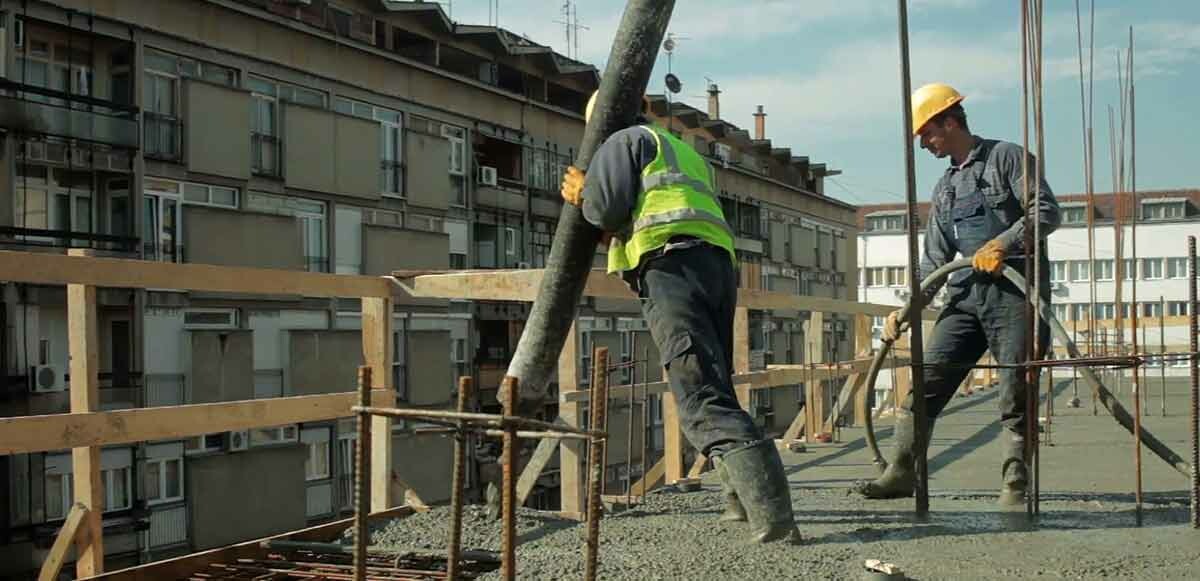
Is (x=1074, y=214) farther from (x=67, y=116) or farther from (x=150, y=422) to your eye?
(x=150, y=422)

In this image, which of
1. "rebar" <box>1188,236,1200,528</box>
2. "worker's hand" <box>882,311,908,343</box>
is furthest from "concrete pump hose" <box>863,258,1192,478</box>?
"rebar" <box>1188,236,1200,528</box>

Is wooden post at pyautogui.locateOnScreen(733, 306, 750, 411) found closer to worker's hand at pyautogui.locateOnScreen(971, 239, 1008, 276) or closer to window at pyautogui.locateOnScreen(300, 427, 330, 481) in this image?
worker's hand at pyautogui.locateOnScreen(971, 239, 1008, 276)

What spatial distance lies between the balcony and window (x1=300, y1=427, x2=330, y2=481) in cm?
971

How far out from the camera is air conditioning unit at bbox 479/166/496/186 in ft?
129

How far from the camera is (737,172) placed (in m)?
55.7

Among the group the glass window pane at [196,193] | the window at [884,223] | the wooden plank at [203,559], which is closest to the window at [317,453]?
the glass window pane at [196,193]

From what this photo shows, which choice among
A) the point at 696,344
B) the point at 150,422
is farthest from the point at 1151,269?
the point at 150,422

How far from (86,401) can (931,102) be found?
3426mm

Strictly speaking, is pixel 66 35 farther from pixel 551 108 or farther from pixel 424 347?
pixel 551 108

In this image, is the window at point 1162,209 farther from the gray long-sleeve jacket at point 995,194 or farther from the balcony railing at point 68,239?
the gray long-sleeve jacket at point 995,194

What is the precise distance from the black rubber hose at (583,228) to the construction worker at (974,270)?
1435 mm

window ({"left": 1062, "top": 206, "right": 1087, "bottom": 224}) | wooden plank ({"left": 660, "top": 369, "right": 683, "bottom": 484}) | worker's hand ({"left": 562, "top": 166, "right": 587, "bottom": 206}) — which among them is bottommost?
wooden plank ({"left": 660, "top": 369, "right": 683, "bottom": 484})

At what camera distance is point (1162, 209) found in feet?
236

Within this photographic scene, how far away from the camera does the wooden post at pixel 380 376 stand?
5344 mm
